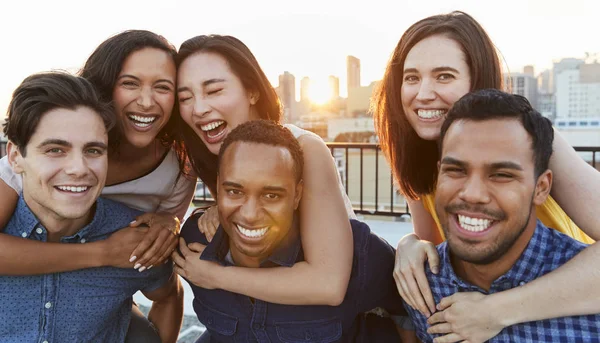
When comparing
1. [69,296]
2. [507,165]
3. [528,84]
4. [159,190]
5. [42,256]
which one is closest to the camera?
[507,165]

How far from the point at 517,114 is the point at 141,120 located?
5.14 feet

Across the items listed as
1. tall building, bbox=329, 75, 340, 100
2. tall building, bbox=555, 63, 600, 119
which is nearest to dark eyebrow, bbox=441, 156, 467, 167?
tall building, bbox=329, 75, 340, 100

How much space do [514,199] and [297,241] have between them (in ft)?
2.58

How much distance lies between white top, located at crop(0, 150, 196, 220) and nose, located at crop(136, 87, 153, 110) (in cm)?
42

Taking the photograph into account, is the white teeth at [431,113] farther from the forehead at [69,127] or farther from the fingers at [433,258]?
the forehead at [69,127]

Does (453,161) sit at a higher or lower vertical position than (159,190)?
higher

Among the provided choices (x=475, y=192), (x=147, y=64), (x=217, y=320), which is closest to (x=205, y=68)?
(x=147, y=64)

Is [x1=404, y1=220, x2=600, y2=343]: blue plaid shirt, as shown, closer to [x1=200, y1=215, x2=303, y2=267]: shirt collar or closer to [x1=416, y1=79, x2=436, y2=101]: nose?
[x1=200, y1=215, x2=303, y2=267]: shirt collar

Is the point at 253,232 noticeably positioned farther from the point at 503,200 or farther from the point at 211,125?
the point at 503,200

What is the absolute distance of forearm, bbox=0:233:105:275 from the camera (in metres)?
1.88

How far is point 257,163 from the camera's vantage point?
175cm

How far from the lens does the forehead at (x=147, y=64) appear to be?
223cm

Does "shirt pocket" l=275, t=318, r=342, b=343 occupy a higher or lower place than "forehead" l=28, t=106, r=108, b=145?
lower

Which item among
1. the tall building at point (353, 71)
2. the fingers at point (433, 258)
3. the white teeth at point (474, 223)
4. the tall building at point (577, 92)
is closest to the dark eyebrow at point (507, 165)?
the white teeth at point (474, 223)
